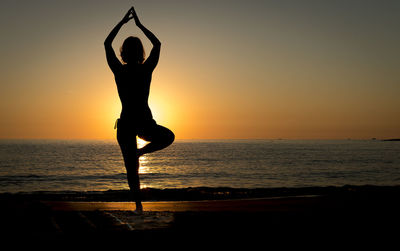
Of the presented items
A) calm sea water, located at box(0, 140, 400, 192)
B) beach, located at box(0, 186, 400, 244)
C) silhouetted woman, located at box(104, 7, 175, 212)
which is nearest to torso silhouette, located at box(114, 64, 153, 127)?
silhouetted woman, located at box(104, 7, 175, 212)

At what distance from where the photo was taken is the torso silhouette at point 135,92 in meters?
3.80

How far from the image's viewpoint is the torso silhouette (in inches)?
150

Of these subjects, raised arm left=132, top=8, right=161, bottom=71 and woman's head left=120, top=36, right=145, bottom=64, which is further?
woman's head left=120, top=36, right=145, bottom=64

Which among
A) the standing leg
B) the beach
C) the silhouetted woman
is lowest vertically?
the beach

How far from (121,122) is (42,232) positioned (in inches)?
62.0

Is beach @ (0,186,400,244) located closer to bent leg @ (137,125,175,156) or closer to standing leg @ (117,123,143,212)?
standing leg @ (117,123,143,212)

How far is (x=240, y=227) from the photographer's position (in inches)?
104

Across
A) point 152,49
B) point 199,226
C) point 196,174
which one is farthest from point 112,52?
point 196,174

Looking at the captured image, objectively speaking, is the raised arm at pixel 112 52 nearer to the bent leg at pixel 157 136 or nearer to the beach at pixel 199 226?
the bent leg at pixel 157 136

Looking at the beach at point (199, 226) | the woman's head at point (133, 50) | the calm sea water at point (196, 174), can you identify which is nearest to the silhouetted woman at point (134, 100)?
the woman's head at point (133, 50)

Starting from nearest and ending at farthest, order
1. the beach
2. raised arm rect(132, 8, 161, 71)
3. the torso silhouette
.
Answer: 1. the beach
2. the torso silhouette
3. raised arm rect(132, 8, 161, 71)

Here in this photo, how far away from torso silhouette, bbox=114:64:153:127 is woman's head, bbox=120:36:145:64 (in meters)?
0.13

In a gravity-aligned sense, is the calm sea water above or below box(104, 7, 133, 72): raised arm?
below

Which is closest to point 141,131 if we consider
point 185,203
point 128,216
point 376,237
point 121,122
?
point 121,122
